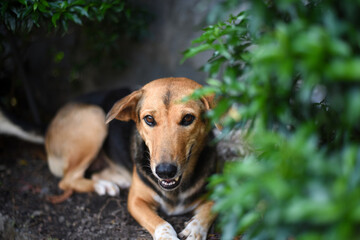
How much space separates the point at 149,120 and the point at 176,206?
1.00 m

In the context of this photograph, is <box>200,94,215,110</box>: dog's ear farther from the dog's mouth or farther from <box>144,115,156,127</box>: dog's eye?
the dog's mouth

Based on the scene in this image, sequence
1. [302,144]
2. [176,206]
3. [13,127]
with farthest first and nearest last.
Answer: [13,127] → [176,206] → [302,144]

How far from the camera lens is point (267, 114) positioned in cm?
166

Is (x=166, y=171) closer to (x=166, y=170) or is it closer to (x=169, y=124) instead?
(x=166, y=170)

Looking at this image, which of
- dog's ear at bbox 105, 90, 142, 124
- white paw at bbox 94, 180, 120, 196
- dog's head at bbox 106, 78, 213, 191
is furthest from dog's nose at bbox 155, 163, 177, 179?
white paw at bbox 94, 180, 120, 196

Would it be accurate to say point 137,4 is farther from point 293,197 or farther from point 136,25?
point 293,197

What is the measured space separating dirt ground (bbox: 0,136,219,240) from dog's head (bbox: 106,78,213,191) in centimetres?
84

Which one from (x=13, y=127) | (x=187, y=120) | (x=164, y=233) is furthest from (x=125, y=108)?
(x=13, y=127)

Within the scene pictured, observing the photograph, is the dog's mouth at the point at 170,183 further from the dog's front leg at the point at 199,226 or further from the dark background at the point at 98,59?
the dark background at the point at 98,59

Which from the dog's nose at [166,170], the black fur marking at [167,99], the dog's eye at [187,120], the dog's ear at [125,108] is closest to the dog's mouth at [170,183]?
the dog's nose at [166,170]

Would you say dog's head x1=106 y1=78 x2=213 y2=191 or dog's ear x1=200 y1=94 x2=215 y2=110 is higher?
dog's ear x1=200 y1=94 x2=215 y2=110

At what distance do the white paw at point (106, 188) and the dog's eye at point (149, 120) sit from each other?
1446 mm

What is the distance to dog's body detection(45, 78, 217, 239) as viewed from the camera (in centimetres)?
282

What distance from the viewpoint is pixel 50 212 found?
3.77 meters
